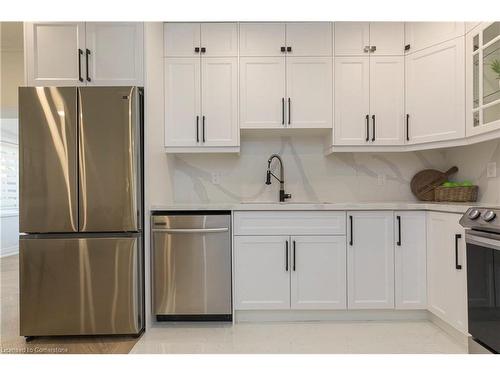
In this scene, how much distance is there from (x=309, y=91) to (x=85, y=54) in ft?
5.69

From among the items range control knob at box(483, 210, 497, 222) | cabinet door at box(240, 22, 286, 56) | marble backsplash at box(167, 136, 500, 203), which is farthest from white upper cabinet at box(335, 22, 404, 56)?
range control knob at box(483, 210, 497, 222)

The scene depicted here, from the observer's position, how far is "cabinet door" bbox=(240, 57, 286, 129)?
9.44ft

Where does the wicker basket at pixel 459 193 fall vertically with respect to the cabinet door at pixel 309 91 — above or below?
below

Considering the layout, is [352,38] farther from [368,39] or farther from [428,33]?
[428,33]

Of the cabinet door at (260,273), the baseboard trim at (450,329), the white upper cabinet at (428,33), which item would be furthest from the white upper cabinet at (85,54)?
the baseboard trim at (450,329)

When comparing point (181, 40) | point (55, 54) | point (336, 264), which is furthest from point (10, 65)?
point (336, 264)

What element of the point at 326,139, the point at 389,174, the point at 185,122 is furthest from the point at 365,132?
the point at 185,122

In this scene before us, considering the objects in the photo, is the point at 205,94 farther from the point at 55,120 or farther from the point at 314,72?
the point at 55,120

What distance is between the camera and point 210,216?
2.54 meters

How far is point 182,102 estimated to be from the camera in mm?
2891

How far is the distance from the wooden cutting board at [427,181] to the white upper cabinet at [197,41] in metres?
1.98

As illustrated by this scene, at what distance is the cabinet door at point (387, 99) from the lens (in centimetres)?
286

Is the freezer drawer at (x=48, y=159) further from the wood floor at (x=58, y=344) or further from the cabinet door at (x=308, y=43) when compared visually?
the cabinet door at (x=308, y=43)

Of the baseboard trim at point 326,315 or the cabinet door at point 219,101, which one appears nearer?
the baseboard trim at point 326,315
